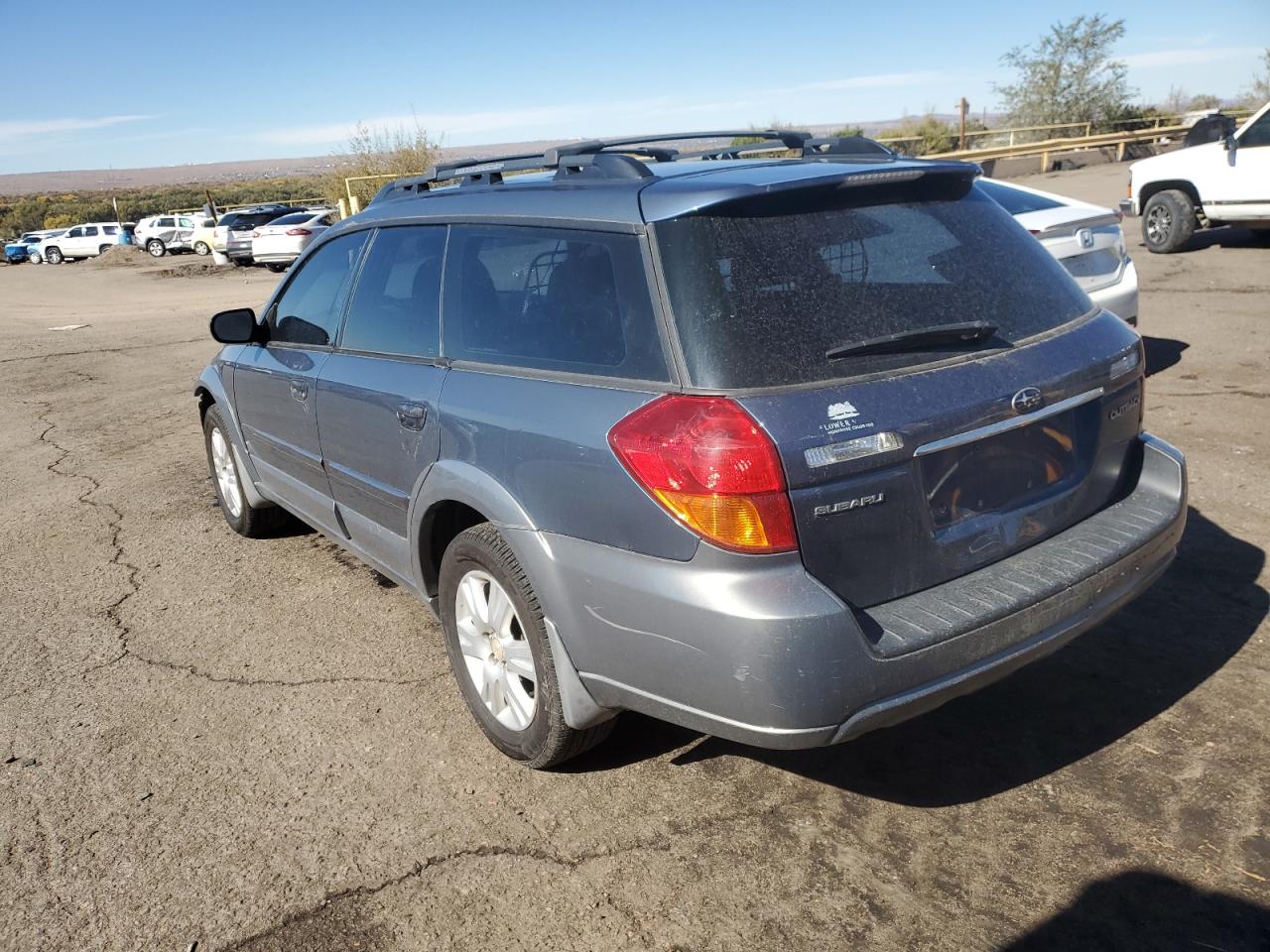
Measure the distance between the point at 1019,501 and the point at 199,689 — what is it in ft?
10.1

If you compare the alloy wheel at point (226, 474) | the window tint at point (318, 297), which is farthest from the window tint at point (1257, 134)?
the alloy wheel at point (226, 474)

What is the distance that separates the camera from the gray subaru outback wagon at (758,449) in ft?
8.26

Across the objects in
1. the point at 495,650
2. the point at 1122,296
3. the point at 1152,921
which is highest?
the point at 1122,296

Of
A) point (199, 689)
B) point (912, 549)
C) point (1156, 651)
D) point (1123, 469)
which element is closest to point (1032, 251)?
point (1123, 469)

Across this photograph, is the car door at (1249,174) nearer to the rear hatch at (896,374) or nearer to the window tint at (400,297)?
the rear hatch at (896,374)

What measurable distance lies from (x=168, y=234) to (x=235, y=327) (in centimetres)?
3947

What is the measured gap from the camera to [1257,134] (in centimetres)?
1236

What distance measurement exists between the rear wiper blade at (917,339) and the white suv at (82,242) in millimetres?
48111

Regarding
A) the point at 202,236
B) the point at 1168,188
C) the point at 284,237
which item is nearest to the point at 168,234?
the point at 202,236

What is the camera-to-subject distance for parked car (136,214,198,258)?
131 ft

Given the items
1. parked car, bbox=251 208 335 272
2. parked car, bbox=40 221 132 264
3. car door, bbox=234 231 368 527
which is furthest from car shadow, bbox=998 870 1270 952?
parked car, bbox=40 221 132 264

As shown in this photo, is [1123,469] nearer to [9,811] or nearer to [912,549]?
[912,549]

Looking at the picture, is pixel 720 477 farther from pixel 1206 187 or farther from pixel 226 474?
pixel 1206 187

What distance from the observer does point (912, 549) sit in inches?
104
